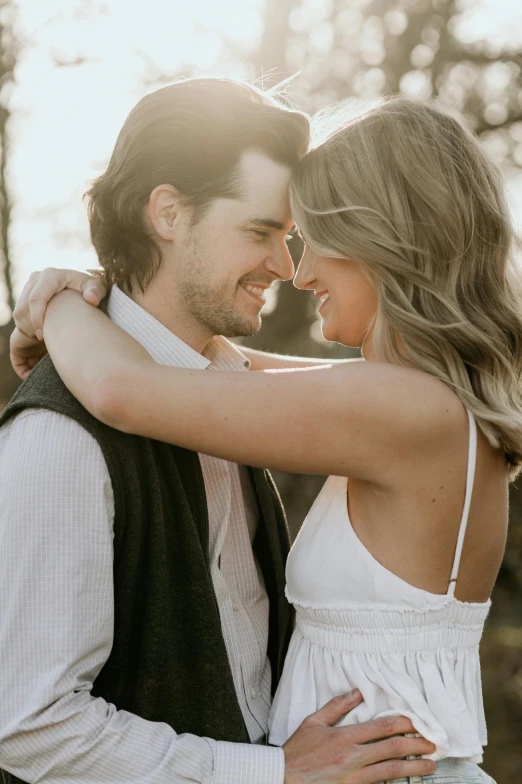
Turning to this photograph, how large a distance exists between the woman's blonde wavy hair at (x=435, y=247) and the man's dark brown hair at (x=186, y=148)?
0.46 m

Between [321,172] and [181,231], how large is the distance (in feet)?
1.73

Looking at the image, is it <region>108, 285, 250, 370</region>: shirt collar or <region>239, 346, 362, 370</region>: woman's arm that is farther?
<region>239, 346, 362, 370</region>: woman's arm

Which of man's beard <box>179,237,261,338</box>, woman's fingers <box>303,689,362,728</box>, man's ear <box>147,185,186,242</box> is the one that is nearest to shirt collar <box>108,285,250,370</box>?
man's beard <box>179,237,261,338</box>

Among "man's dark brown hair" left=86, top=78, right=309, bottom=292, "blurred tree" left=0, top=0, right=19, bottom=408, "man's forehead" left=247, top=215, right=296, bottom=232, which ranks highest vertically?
"man's dark brown hair" left=86, top=78, right=309, bottom=292

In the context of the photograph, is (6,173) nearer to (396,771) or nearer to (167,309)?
(167,309)

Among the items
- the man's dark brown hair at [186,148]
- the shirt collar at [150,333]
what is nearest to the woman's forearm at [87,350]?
the shirt collar at [150,333]

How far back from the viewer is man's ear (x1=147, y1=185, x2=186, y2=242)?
8.71ft

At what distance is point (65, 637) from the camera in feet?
6.05

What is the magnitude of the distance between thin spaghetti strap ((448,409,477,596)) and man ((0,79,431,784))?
352 mm

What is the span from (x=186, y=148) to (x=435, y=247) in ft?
2.97

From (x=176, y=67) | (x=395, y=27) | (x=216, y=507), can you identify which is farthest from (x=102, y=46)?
(x=216, y=507)

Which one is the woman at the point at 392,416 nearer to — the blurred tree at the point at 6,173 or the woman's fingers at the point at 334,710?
the woman's fingers at the point at 334,710

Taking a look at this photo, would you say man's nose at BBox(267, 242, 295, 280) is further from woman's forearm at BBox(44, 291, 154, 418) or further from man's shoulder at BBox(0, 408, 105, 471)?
man's shoulder at BBox(0, 408, 105, 471)

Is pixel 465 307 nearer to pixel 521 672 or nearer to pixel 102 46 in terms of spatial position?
pixel 521 672
